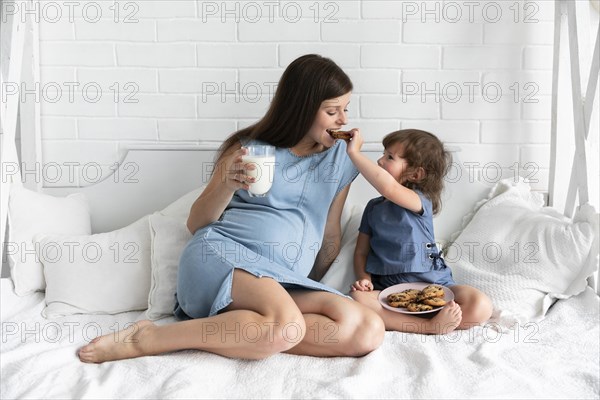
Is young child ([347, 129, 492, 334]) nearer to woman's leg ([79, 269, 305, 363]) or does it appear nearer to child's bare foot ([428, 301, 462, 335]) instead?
child's bare foot ([428, 301, 462, 335])

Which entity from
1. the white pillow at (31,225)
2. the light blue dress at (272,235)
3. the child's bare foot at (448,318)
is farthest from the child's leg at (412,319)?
the white pillow at (31,225)

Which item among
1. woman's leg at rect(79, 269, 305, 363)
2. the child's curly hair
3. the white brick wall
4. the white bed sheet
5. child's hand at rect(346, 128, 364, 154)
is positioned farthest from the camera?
the white brick wall

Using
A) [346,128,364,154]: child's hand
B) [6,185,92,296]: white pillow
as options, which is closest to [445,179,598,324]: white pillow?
[346,128,364,154]: child's hand

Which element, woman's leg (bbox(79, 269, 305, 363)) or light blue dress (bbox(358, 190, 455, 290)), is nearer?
woman's leg (bbox(79, 269, 305, 363))

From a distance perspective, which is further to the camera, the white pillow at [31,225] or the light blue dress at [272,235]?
the white pillow at [31,225]

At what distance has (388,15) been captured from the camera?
86.6 inches

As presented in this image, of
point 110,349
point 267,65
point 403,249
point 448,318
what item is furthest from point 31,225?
point 448,318

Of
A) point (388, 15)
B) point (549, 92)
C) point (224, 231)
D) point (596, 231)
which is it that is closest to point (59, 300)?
point (224, 231)

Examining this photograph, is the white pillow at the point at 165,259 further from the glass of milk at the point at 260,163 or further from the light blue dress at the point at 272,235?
the glass of milk at the point at 260,163

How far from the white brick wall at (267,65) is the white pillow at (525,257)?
0.37 metres

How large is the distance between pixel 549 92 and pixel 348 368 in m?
1.26

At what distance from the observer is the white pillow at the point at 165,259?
1.85m

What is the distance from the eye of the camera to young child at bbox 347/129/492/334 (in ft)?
5.89

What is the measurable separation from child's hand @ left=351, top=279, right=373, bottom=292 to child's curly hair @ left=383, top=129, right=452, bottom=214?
30 cm
